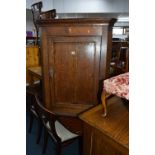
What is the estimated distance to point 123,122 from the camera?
1415 mm

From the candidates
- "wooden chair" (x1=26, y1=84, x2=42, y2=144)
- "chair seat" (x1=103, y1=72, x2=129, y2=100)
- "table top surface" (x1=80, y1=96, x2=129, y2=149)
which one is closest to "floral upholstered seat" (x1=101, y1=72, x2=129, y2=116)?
"chair seat" (x1=103, y1=72, x2=129, y2=100)

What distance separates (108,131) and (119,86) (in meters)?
0.31

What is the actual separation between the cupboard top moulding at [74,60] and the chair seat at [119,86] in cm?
41

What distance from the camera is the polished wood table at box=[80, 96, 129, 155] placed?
127 centimetres

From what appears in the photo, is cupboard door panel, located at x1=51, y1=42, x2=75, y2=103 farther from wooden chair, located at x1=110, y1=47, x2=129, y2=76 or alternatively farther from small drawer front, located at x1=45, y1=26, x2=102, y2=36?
wooden chair, located at x1=110, y1=47, x2=129, y2=76

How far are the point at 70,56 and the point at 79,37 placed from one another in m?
0.20

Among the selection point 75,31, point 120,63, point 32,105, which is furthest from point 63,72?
point 120,63

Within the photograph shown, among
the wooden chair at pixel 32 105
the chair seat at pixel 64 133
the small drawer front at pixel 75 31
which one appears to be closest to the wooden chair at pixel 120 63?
the wooden chair at pixel 32 105

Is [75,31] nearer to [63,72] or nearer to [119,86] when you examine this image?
[63,72]

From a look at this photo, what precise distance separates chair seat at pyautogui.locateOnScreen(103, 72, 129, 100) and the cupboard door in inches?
17.2

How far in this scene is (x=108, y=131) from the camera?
133cm
